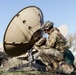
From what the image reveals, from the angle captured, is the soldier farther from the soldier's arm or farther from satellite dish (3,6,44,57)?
satellite dish (3,6,44,57)

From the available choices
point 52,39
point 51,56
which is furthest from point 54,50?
point 52,39

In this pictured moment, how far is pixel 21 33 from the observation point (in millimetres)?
10266

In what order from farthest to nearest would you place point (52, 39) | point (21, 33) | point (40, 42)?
1. point (21, 33)
2. point (40, 42)
3. point (52, 39)

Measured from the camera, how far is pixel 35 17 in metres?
11.0

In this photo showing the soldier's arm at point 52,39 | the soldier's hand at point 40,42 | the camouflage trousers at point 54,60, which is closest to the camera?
the camouflage trousers at point 54,60

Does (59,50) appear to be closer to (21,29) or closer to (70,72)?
(70,72)

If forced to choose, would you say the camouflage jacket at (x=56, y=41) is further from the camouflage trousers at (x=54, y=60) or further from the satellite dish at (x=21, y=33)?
the satellite dish at (x=21, y=33)

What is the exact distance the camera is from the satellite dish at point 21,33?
10.1 metres

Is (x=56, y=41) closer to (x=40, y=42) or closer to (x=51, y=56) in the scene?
(x=51, y=56)

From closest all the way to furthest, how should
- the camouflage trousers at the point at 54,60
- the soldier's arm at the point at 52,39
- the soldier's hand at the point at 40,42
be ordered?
the camouflage trousers at the point at 54,60 < the soldier's arm at the point at 52,39 < the soldier's hand at the point at 40,42

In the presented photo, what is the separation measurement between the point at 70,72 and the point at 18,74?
1721 millimetres

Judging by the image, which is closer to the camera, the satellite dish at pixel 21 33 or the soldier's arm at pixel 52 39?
the soldier's arm at pixel 52 39

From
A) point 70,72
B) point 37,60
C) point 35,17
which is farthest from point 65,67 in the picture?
point 35,17

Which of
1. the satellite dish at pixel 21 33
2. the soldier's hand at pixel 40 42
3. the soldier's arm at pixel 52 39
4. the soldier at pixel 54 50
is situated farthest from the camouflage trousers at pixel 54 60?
the satellite dish at pixel 21 33
